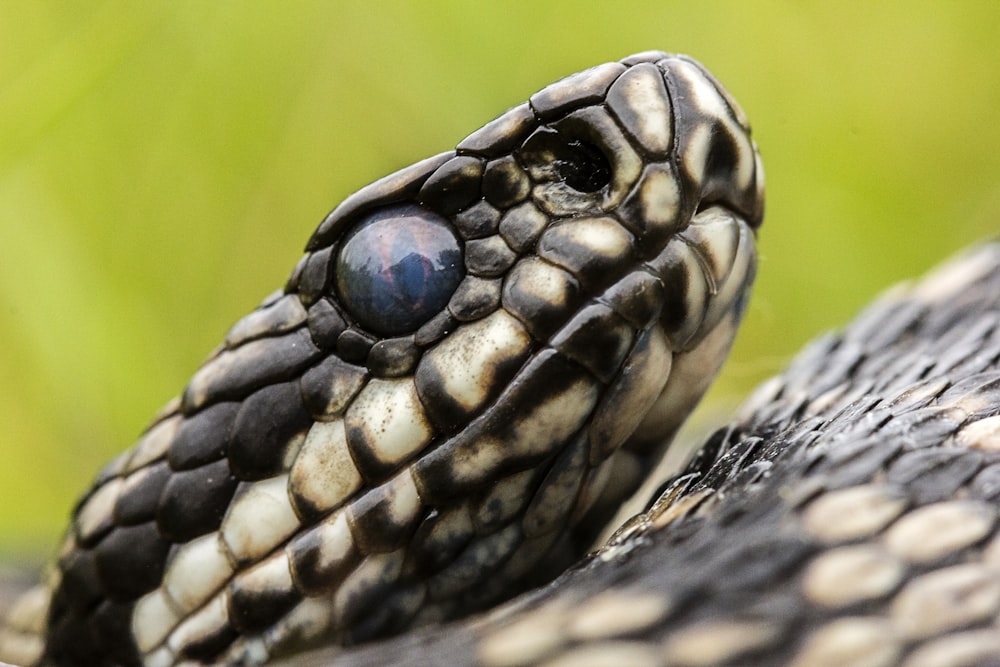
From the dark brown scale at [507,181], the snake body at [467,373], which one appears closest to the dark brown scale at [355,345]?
the snake body at [467,373]

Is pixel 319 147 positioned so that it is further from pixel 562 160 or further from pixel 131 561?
pixel 562 160

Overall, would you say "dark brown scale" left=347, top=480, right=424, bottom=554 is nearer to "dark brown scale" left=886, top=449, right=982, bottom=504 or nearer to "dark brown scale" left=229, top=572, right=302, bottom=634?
"dark brown scale" left=229, top=572, right=302, bottom=634

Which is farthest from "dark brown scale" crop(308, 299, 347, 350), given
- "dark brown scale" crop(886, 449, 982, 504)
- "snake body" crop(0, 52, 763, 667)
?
"dark brown scale" crop(886, 449, 982, 504)

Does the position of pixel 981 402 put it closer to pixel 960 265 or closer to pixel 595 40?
pixel 960 265

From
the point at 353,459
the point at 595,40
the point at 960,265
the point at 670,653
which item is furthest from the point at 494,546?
the point at 595,40

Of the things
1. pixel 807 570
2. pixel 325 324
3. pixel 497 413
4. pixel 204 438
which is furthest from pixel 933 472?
pixel 204 438

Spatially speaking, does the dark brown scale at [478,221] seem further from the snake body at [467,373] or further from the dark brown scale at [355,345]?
the dark brown scale at [355,345]
